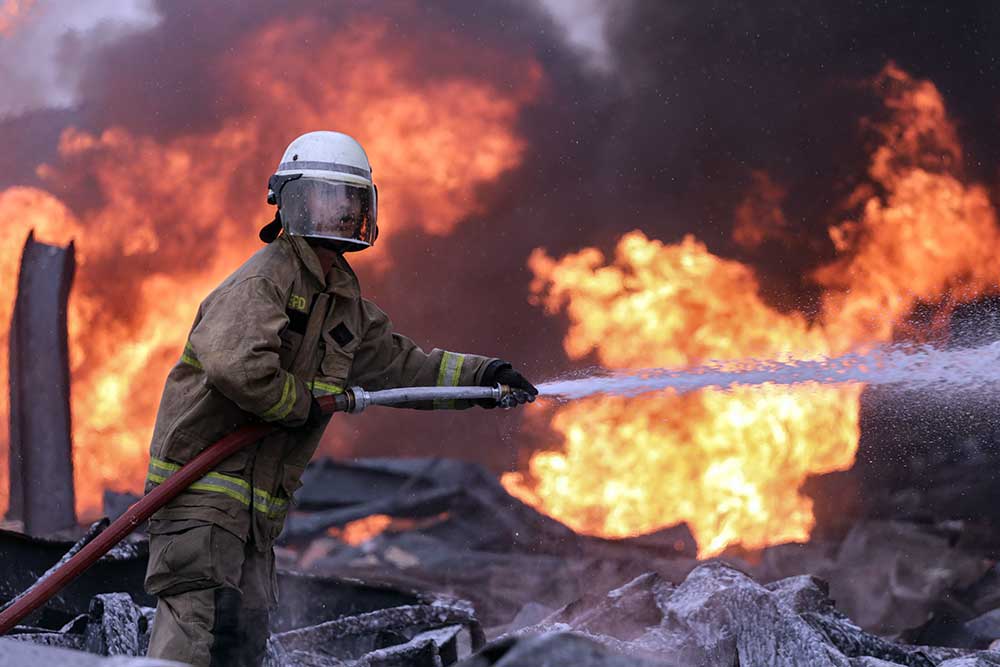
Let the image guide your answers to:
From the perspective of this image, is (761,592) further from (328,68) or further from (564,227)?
(328,68)

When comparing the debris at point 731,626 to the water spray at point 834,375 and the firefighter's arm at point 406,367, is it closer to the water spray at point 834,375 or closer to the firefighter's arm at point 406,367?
the firefighter's arm at point 406,367

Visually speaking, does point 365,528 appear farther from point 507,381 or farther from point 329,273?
point 329,273

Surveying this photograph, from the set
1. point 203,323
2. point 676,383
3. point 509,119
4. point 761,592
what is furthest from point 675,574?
point 203,323

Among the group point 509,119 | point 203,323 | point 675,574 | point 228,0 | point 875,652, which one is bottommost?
point 875,652

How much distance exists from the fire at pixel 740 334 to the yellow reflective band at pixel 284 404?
317 centimetres

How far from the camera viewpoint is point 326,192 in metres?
3.60

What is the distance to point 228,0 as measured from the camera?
22.5 feet

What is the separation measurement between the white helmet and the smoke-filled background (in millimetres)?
2745


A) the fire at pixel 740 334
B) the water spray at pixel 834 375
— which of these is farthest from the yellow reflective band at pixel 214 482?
the fire at pixel 740 334

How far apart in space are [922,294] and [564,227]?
6.34 ft

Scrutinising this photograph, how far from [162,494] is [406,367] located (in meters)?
1.06

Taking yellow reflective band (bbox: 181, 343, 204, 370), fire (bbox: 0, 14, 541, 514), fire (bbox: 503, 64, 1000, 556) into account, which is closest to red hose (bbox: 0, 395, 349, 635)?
yellow reflective band (bbox: 181, 343, 204, 370)

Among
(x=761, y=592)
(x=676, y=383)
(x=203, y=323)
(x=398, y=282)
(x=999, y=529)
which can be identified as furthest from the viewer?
(x=398, y=282)

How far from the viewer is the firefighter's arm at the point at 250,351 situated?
124 inches
